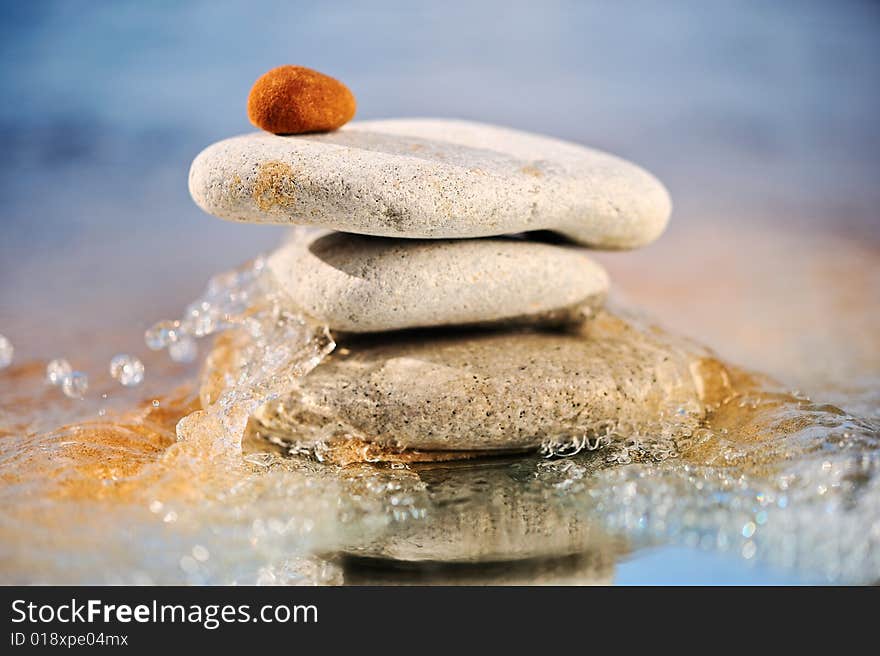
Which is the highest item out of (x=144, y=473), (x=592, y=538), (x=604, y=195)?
(x=604, y=195)

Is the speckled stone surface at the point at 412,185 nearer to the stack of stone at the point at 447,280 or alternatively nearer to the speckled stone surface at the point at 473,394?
the stack of stone at the point at 447,280

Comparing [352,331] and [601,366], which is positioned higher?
[352,331]

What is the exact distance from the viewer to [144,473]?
6.29ft

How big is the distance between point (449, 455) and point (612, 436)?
15.1 inches

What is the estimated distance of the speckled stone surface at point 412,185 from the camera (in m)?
1.97

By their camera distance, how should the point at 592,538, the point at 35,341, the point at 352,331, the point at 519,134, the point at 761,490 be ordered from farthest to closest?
the point at 35,341, the point at 519,134, the point at 352,331, the point at 761,490, the point at 592,538

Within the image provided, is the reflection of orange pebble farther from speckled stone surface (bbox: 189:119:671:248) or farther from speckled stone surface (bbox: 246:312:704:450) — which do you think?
speckled stone surface (bbox: 246:312:704:450)

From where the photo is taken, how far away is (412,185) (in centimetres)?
198

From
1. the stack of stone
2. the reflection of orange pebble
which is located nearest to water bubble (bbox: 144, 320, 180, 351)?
the stack of stone

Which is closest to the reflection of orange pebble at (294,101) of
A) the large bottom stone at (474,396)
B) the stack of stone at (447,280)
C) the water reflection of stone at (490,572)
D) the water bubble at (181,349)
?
the stack of stone at (447,280)

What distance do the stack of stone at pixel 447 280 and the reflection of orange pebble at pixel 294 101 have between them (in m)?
0.03

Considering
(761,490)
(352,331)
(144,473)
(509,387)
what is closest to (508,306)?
(509,387)

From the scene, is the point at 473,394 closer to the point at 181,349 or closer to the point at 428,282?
the point at 428,282

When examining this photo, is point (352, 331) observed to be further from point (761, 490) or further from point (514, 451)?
point (761, 490)
